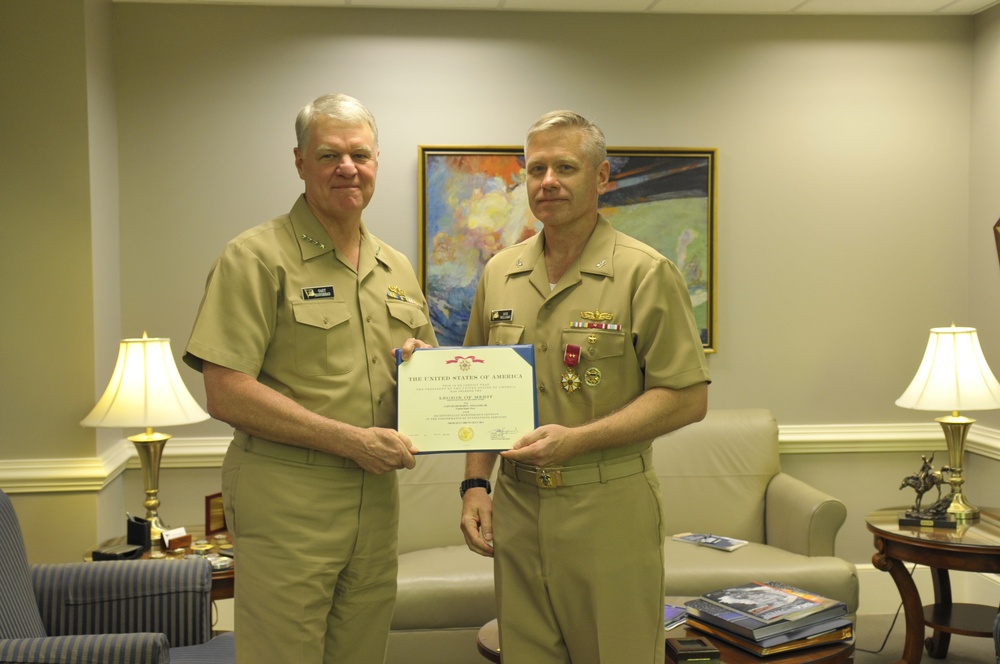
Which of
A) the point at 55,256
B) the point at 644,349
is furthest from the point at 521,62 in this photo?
the point at 644,349

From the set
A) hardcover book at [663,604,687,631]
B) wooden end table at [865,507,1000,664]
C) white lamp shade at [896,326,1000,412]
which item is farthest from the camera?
white lamp shade at [896,326,1000,412]

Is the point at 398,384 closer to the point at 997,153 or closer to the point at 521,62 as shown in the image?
the point at 521,62

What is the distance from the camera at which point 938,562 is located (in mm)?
3639

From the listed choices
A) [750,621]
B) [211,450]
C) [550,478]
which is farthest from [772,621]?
[211,450]

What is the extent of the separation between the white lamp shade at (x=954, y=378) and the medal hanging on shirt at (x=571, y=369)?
229 centimetres

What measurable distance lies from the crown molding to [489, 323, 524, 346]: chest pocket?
231cm

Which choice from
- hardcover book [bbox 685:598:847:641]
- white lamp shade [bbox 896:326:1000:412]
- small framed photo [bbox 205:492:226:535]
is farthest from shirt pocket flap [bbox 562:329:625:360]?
white lamp shade [bbox 896:326:1000:412]

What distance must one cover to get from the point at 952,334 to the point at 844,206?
101 centimetres

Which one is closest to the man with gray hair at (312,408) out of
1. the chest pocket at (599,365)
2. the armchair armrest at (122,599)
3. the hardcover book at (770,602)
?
the chest pocket at (599,365)

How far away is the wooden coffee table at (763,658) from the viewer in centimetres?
280

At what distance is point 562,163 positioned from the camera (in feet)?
7.32

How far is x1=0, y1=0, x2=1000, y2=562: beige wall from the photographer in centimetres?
438

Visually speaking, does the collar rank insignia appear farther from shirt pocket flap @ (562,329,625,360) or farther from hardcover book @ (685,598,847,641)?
hardcover book @ (685,598,847,641)

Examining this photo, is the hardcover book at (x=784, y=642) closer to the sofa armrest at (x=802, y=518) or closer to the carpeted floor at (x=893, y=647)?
the sofa armrest at (x=802, y=518)
